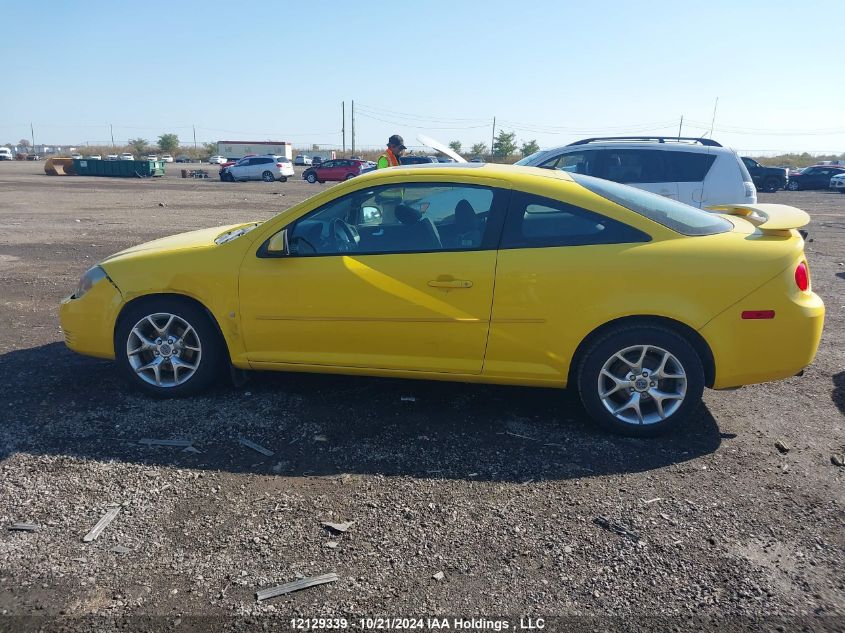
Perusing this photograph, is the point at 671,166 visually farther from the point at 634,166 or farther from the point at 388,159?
the point at 388,159

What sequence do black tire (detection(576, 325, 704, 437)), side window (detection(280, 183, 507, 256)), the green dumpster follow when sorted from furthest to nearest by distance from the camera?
the green dumpster, side window (detection(280, 183, 507, 256)), black tire (detection(576, 325, 704, 437))

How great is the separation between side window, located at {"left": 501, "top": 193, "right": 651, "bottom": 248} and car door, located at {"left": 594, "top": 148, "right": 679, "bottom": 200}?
5061 mm

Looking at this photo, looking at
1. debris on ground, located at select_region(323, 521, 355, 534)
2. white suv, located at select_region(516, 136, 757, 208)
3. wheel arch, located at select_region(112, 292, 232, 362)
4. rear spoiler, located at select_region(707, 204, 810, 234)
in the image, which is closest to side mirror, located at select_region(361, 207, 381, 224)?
wheel arch, located at select_region(112, 292, 232, 362)

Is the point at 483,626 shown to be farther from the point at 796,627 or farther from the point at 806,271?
the point at 806,271

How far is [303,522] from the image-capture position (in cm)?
319

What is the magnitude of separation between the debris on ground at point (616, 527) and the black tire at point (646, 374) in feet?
3.20

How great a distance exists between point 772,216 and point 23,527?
192 inches

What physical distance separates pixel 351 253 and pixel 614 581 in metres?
2.52

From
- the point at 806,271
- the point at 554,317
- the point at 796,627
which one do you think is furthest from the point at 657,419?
the point at 796,627

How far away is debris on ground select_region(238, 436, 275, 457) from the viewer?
3855mm

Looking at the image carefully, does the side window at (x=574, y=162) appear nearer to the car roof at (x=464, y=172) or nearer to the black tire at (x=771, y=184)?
the car roof at (x=464, y=172)

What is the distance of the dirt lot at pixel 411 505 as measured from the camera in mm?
2666

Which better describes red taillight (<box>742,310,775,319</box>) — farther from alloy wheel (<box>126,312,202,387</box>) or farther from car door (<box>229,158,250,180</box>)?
car door (<box>229,158,250,180</box>)

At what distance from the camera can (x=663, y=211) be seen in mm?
4238
